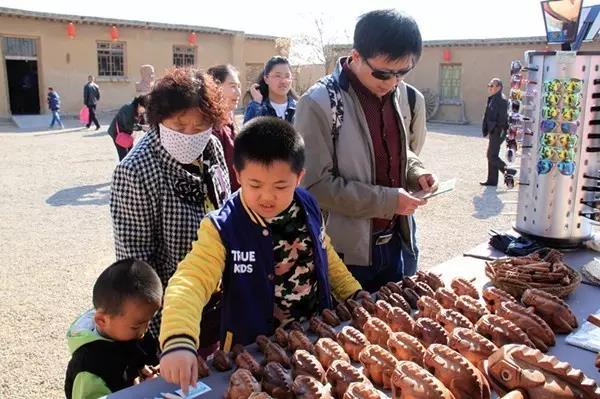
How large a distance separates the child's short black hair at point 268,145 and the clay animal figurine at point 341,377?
55 centimetres

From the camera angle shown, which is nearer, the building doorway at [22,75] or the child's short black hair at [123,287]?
the child's short black hair at [123,287]

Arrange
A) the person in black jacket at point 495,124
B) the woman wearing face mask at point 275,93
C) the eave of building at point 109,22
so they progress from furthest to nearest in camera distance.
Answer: the eave of building at point 109,22, the person in black jacket at point 495,124, the woman wearing face mask at point 275,93

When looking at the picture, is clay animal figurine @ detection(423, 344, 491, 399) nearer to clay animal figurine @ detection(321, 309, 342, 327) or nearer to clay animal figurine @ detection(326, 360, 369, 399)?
clay animal figurine @ detection(326, 360, 369, 399)

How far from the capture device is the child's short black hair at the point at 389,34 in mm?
1800

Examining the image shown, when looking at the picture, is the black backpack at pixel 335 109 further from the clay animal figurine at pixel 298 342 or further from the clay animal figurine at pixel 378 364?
Answer: the clay animal figurine at pixel 378 364

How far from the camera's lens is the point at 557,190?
216 centimetres

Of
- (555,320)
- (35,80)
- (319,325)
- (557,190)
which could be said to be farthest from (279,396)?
(35,80)

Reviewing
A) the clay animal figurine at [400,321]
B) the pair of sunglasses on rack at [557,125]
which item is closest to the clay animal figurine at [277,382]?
the clay animal figurine at [400,321]

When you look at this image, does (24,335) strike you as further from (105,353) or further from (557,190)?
(557,190)

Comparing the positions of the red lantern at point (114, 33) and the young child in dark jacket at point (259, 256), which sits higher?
the red lantern at point (114, 33)

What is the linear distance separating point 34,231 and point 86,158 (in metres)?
5.10

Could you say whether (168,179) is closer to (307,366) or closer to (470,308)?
(307,366)

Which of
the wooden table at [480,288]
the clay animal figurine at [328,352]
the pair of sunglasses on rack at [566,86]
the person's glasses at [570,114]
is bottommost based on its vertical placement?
the wooden table at [480,288]

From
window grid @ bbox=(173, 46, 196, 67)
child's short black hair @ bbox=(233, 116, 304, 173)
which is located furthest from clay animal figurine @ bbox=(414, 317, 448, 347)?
window grid @ bbox=(173, 46, 196, 67)
